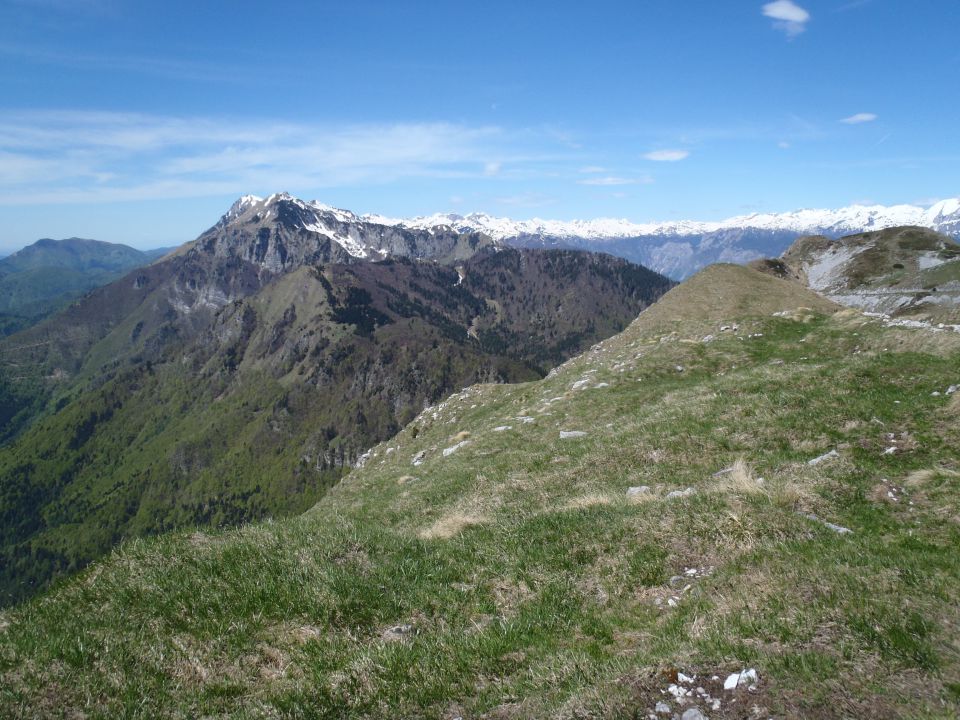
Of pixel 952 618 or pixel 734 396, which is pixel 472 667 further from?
pixel 734 396

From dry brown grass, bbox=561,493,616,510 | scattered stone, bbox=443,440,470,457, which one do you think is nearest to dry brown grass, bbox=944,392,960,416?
dry brown grass, bbox=561,493,616,510

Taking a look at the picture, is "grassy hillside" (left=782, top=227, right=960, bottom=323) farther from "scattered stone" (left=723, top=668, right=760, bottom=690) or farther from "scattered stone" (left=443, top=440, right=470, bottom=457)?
"scattered stone" (left=723, top=668, right=760, bottom=690)

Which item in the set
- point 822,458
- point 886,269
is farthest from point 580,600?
point 886,269

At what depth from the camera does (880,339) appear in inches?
1078

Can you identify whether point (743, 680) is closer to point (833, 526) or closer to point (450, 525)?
point (833, 526)

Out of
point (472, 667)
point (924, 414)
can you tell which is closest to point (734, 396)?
point (924, 414)

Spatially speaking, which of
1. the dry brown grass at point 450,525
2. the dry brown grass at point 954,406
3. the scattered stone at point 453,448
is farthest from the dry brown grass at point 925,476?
the scattered stone at point 453,448

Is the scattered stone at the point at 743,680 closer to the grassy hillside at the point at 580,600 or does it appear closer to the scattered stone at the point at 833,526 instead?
the grassy hillside at the point at 580,600

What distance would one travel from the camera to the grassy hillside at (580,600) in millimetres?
6129

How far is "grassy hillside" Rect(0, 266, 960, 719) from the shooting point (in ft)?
20.1

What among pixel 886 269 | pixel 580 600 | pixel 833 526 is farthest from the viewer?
pixel 886 269

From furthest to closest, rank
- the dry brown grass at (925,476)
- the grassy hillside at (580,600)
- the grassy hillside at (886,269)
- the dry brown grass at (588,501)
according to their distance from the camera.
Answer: the grassy hillside at (886,269) → the dry brown grass at (588,501) → the dry brown grass at (925,476) → the grassy hillside at (580,600)

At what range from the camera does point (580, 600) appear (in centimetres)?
881

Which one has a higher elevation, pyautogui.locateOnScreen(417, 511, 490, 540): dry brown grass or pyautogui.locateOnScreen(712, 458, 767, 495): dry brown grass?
pyautogui.locateOnScreen(712, 458, 767, 495): dry brown grass
